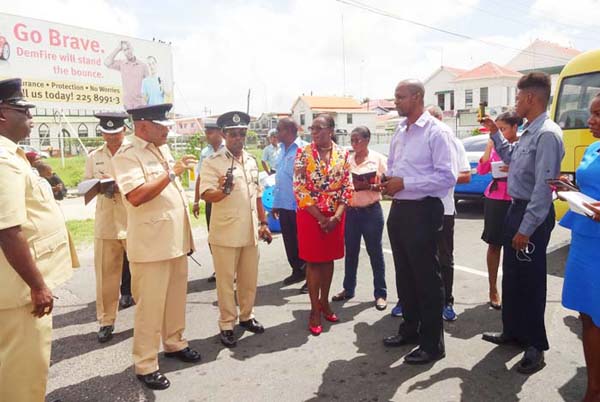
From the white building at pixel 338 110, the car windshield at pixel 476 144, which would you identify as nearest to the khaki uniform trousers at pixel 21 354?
the car windshield at pixel 476 144

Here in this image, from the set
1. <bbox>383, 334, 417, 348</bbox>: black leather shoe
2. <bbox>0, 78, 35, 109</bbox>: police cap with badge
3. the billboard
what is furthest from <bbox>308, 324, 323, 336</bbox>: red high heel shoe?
the billboard

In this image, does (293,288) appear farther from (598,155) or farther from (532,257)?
(598,155)

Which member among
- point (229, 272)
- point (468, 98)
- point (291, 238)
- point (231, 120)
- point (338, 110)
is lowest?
point (291, 238)

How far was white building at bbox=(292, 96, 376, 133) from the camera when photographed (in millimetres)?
54312

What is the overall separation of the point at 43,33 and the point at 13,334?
13946 millimetres

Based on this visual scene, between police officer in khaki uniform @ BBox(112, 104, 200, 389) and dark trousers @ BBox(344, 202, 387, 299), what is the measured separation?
2.04 meters

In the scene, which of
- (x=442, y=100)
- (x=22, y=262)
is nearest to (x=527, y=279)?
(x=22, y=262)

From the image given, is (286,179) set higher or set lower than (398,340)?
higher

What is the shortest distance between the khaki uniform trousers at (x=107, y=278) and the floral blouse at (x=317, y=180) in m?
1.72

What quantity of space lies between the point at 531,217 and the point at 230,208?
7.56 ft

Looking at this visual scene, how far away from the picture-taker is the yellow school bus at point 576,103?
6.10 metres

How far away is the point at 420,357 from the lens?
3.32 meters

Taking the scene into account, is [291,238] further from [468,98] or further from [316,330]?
[468,98]

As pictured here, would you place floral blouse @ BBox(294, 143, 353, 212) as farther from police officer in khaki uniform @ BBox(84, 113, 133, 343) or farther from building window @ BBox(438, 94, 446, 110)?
building window @ BBox(438, 94, 446, 110)
